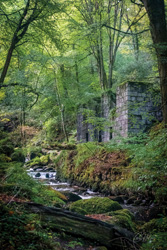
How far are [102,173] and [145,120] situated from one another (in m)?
3.11

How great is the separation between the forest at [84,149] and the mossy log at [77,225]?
0.01 meters

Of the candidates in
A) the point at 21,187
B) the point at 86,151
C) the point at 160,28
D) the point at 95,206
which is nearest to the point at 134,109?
the point at 86,151

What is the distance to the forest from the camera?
334cm

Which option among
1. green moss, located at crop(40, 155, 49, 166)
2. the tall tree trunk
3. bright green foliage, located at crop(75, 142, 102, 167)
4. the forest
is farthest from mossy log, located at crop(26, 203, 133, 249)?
green moss, located at crop(40, 155, 49, 166)

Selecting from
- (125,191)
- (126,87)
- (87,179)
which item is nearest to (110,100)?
(126,87)

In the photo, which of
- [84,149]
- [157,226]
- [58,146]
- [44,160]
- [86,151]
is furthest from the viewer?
[44,160]

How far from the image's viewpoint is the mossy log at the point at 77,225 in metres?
3.33

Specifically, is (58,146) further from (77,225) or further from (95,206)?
(77,225)

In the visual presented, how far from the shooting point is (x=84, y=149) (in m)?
11.8

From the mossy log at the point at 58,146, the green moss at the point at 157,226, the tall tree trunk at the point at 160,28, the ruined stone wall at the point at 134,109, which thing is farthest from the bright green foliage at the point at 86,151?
the green moss at the point at 157,226

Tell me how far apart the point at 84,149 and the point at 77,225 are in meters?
8.38

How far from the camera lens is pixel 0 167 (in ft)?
18.6

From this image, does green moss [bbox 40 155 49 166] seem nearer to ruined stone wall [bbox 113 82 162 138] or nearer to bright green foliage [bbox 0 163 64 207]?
ruined stone wall [bbox 113 82 162 138]

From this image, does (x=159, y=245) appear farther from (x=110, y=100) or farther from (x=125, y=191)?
(x=110, y=100)
